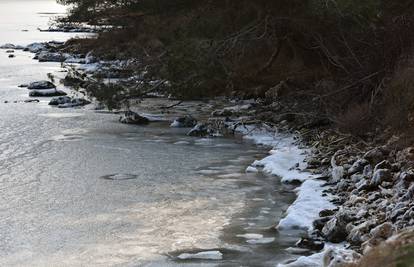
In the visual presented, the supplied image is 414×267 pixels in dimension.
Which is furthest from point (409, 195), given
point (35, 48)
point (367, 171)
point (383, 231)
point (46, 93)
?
point (35, 48)

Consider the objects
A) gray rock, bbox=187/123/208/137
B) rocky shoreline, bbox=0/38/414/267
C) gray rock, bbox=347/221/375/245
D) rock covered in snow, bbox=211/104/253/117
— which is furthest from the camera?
rock covered in snow, bbox=211/104/253/117

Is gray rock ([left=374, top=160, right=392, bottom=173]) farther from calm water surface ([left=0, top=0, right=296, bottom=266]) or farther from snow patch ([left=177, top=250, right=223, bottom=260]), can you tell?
snow patch ([left=177, top=250, right=223, bottom=260])

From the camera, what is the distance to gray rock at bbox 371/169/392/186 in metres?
10.6

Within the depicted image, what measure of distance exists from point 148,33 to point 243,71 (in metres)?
5.18

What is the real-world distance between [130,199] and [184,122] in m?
8.42

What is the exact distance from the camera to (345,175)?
11797 mm

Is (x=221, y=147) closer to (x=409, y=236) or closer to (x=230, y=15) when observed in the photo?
(x=230, y=15)

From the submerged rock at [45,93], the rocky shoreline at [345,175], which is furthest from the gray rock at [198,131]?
the submerged rock at [45,93]

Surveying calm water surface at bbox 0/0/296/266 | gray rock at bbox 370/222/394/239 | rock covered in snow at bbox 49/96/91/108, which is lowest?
calm water surface at bbox 0/0/296/266

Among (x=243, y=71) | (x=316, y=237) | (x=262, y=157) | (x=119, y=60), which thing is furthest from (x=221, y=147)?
(x=119, y=60)

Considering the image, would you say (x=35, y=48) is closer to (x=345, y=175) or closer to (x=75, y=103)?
(x=75, y=103)

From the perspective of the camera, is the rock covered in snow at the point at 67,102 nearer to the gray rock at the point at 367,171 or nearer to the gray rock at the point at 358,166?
the gray rock at the point at 358,166

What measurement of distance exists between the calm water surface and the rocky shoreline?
0.71 metres

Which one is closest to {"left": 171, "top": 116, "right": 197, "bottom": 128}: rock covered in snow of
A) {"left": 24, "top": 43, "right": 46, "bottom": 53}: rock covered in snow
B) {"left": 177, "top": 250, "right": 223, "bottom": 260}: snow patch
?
{"left": 177, "top": 250, "right": 223, "bottom": 260}: snow patch
